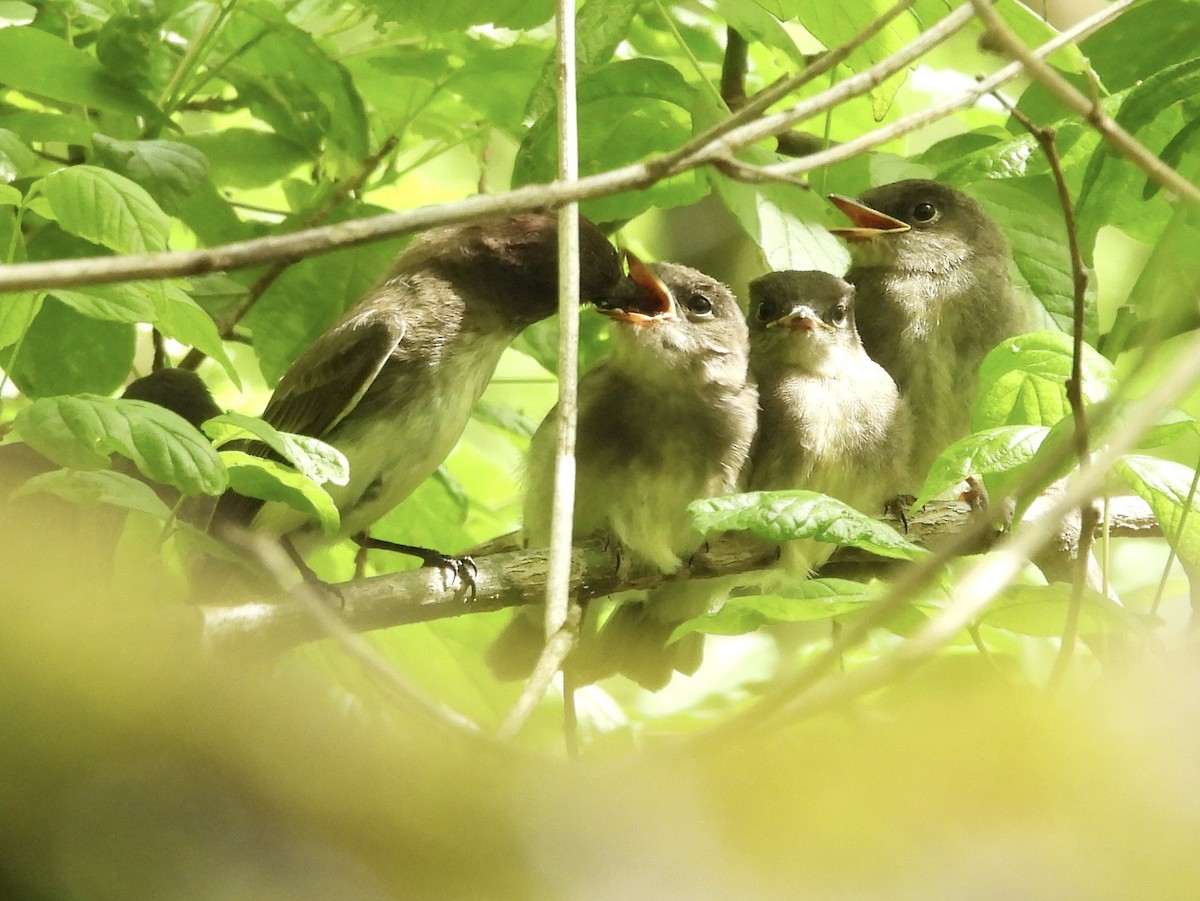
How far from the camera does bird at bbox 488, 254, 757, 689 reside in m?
2.82

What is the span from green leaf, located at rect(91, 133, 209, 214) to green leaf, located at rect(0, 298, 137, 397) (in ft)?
1.00

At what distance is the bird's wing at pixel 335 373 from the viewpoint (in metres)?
2.86

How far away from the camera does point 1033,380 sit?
6.53 feet

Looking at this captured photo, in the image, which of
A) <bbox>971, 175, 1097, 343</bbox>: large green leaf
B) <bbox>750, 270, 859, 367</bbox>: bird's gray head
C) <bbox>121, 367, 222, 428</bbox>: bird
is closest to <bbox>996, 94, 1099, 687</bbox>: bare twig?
<bbox>971, 175, 1097, 343</bbox>: large green leaf

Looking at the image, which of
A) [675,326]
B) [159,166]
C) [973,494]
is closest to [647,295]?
[675,326]

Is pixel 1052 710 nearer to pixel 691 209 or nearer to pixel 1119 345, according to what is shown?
pixel 1119 345

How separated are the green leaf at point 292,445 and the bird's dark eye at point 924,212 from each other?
6.81 ft

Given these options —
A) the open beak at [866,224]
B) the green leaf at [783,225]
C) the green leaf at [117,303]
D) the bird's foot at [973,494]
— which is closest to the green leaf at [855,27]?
the green leaf at [783,225]

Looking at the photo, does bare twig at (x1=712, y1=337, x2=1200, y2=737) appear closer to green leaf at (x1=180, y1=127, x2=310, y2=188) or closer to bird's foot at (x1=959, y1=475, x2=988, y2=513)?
bird's foot at (x1=959, y1=475, x2=988, y2=513)

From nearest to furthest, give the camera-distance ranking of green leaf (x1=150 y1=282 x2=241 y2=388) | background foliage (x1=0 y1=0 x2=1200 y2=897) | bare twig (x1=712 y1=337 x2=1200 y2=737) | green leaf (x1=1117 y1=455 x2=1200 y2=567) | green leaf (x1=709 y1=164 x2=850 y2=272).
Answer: background foliage (x1=0 y1=0 x2=1200 y2=897) → bare twig (x1=712 y1=337 x2=1200 y2=737) → green leaf (x1=1117 y1=455 x2=1200 y2=567) → green leaf (x1=150 y1=282 x2=241 y2=388) → green leaf (x1=709 y1=164 x2=850 y2=272)

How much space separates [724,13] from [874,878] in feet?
6.29

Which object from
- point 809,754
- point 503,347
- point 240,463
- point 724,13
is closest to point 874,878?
point 809,754

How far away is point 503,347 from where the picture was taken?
3064mm

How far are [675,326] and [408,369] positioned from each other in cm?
60
